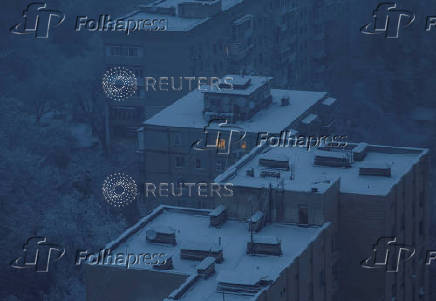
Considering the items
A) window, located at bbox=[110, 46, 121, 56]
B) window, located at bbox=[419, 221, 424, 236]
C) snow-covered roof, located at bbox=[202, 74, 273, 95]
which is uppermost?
window, located at bbox=[110, 46, 121, 56]

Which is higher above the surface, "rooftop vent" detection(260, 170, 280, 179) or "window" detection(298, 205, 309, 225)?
"rooftop vent" detection(260, 170, 280, 179)

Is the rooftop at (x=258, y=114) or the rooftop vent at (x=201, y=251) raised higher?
the rooftop at (x=258, y=114)

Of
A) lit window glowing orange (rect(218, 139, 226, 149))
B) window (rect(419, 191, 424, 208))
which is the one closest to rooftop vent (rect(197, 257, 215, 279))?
window (rect(419, 191, 424, 208))

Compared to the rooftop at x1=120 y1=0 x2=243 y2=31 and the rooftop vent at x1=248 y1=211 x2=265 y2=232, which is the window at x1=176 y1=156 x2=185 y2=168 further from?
the rooftop vent at x1=248 y1=211 x2=265 y2=232

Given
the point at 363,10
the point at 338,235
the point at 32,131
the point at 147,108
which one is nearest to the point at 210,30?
the point at 147,108

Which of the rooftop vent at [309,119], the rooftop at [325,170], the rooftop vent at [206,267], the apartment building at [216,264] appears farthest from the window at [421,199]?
the rooftop vent at [206,267]

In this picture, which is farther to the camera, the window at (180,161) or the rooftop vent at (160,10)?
the rooftop vent at (160,10)

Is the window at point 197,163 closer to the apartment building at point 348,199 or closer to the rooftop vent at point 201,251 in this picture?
the apartment building at point 348,199
